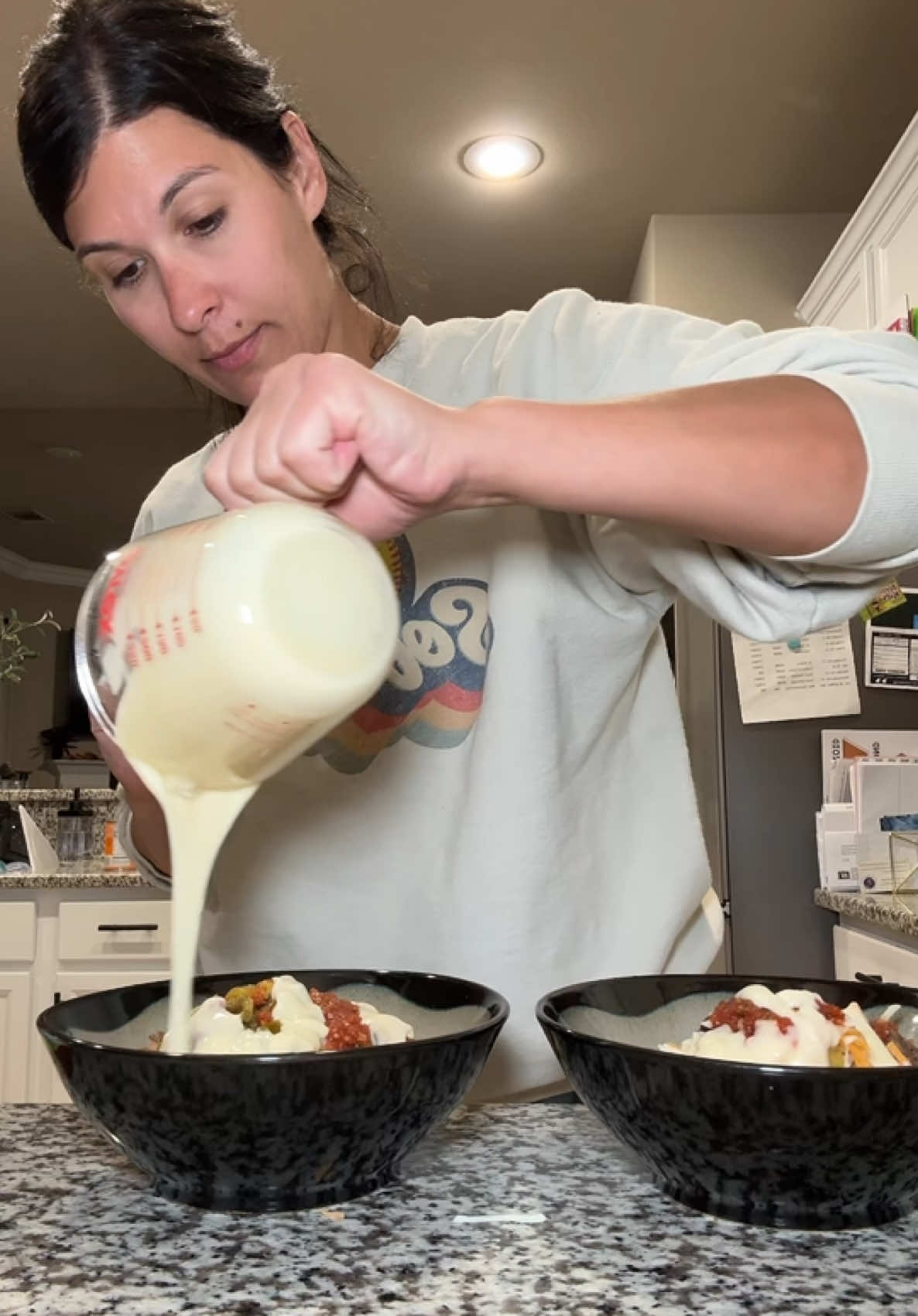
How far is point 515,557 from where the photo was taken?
96cm

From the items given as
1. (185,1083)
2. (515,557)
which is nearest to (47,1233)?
(185,1083)

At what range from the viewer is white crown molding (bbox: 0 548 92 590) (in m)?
7.59

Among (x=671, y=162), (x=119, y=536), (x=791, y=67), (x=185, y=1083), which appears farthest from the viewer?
(x=119, y=536)

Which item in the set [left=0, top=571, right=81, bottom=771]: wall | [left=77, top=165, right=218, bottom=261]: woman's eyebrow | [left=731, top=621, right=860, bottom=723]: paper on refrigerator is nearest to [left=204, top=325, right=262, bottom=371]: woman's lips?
[left=77, top=165, right=218, bottom=261]: woman's eyebrow

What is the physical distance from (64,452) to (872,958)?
4.05 m

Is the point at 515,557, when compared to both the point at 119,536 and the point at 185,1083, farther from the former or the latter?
the point at 119,536

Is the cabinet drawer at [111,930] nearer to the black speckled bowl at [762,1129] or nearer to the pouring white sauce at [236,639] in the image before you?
the pouring white sauce at [236,639]

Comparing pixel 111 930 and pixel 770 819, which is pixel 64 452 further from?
pixel 770 819

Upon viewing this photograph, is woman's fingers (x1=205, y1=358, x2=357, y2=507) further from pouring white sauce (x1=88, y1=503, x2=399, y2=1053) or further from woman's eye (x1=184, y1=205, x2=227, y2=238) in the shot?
woman's eye (x1=184, y1=205, x2=227, y2=238)

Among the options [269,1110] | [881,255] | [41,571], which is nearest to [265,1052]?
[269,1110]

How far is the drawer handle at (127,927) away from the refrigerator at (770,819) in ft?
4.08

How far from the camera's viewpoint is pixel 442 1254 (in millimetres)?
539

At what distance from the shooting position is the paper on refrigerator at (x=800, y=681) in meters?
2.50

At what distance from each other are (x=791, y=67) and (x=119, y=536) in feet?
17.5
